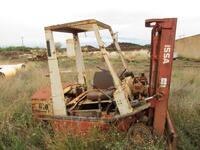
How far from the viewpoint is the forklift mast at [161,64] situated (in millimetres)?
5281

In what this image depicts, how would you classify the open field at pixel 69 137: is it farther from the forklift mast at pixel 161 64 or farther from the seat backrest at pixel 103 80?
the seat backrest at pixel 103 80

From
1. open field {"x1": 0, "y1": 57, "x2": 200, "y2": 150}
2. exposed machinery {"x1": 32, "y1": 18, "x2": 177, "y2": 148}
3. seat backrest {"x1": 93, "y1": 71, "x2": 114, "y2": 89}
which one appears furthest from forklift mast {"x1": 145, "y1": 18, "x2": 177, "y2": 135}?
seat backrest {"x1": 93, "y1": 71, "x2": 114, "y2": 89}

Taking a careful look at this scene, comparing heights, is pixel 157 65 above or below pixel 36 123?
above

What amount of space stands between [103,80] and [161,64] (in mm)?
1275

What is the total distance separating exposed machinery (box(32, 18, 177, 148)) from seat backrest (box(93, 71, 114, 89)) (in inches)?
6.4

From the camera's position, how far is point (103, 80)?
6.15 metres

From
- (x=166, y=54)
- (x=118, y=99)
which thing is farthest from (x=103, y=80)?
(x=166, y=54)

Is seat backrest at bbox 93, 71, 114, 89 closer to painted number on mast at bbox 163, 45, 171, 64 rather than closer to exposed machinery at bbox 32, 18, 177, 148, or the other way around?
exposed machinery at bbox 32, 18, 177, 148

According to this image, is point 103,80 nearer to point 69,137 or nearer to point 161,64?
point 161,64

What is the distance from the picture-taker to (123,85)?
5457 millimetres

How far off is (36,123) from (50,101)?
56 centimetres

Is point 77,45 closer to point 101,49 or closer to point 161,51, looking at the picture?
point 101,49

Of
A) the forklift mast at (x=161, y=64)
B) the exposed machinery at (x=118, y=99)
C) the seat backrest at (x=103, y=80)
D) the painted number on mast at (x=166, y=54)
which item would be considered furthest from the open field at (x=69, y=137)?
the painted number on mast at (x=166, y=54)

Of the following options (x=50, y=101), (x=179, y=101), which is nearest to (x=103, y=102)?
(x=50, y=101)
